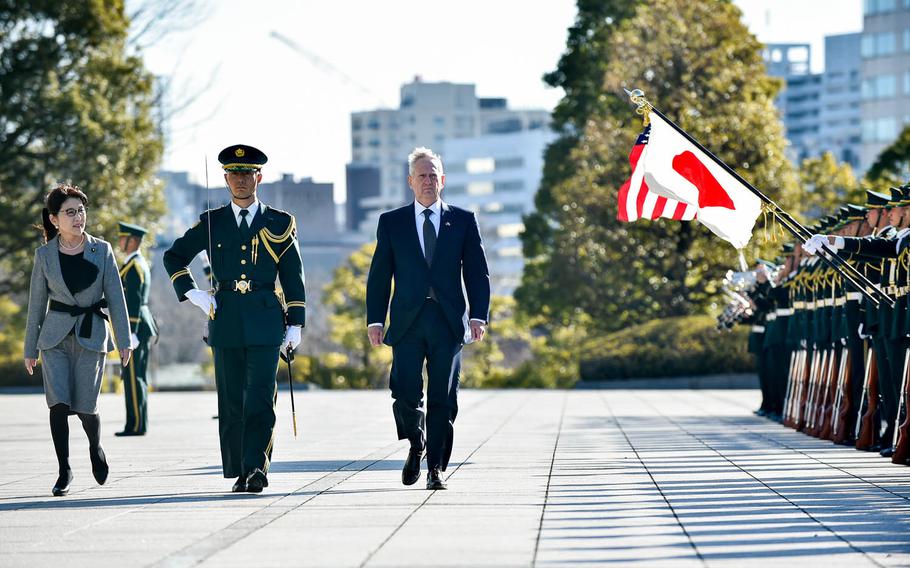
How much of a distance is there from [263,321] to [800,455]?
5386mm

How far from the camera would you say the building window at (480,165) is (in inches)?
7028

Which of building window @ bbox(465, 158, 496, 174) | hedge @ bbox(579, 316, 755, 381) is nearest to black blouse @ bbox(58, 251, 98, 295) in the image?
hedge @ bbox(579, 316, 755, 381)

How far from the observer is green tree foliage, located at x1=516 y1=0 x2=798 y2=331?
132ft

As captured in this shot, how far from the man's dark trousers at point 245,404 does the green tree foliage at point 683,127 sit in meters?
28.6

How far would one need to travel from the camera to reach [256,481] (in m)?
10.8

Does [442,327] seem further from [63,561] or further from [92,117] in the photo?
[92,117]

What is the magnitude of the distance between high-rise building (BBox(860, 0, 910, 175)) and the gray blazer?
12317cm

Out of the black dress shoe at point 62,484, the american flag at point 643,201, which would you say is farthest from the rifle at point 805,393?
the black dress shoe at point 62,484

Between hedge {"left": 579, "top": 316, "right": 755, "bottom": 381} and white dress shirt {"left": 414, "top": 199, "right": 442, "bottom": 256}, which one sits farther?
hedge {"left": 579, "top": 316, "right": 755, "bottom": 381}

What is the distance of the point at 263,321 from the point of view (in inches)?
434

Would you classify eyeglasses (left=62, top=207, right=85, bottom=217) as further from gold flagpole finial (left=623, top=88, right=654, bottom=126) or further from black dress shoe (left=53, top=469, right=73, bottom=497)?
gold flagpole finial (left=623, top=88, right=654, bottom=126)

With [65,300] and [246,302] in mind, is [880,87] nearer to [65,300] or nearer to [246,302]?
[246,302]

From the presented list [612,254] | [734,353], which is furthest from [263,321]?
[612,254]

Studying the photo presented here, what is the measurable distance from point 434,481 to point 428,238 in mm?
1577
